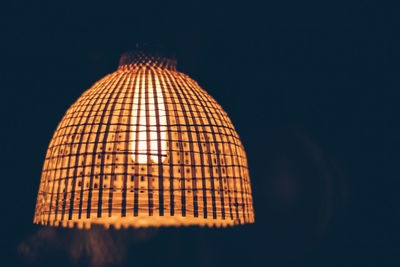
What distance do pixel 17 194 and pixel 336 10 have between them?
1.97 m

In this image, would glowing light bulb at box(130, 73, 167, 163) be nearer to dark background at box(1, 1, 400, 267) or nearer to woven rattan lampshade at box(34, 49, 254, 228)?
woven rattan lampshade at box(34, 49, 254, 228)

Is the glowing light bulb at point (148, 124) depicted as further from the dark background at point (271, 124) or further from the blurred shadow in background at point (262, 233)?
the blurred shadow in background at point (262, 233)

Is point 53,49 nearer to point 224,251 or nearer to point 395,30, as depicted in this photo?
point 224,251

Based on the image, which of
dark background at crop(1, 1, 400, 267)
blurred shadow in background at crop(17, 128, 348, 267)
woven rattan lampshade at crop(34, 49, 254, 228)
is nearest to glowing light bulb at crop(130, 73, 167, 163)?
woven rattan lampshade at crop(34, 49, 254, 228)

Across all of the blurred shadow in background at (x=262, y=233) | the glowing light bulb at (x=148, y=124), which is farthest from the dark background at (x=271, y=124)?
the glowing light bulb at (x=148, y=124)

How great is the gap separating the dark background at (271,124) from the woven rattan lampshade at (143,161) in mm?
1087

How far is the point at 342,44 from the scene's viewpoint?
2445 mm

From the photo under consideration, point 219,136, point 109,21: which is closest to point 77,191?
point 219,136

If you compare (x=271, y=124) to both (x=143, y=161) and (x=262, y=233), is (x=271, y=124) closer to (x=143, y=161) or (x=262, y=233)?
(x=262, y=233)

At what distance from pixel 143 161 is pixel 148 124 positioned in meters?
0.10

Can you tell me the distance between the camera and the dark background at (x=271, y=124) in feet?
7.51

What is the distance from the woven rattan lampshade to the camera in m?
0.96

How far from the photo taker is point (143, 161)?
1.00m

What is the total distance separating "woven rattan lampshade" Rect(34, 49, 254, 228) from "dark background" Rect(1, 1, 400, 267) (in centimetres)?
109
